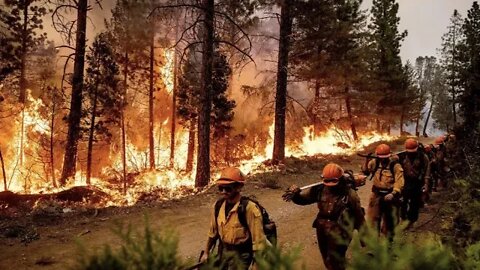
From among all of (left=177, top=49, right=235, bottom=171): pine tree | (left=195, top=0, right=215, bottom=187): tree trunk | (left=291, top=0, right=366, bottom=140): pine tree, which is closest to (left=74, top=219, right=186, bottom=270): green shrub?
(left=195, top=0, right=215, bottom=187): tree trunk

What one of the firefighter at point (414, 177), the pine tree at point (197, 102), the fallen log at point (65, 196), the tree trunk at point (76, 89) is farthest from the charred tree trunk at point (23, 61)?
the firefighter at point (414, 177)

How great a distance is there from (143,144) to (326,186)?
36.8m

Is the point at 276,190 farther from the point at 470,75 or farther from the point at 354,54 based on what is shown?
the point at 354,54

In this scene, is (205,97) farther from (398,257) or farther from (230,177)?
(398,257)

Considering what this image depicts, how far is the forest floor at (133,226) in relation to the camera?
8.21m

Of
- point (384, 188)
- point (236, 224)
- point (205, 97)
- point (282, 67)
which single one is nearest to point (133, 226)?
point (236, 224)

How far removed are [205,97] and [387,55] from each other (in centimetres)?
3054

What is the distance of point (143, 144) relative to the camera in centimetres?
4131

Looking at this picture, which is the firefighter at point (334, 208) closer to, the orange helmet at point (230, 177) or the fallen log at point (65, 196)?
the orange helmet at point (230, 177)

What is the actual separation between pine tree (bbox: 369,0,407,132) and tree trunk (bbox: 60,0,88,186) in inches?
1172

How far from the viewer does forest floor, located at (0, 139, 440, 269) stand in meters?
8.21

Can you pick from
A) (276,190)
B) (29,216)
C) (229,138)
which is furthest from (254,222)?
(229,138)

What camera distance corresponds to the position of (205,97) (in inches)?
559

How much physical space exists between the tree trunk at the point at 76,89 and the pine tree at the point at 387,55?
97.7ft
